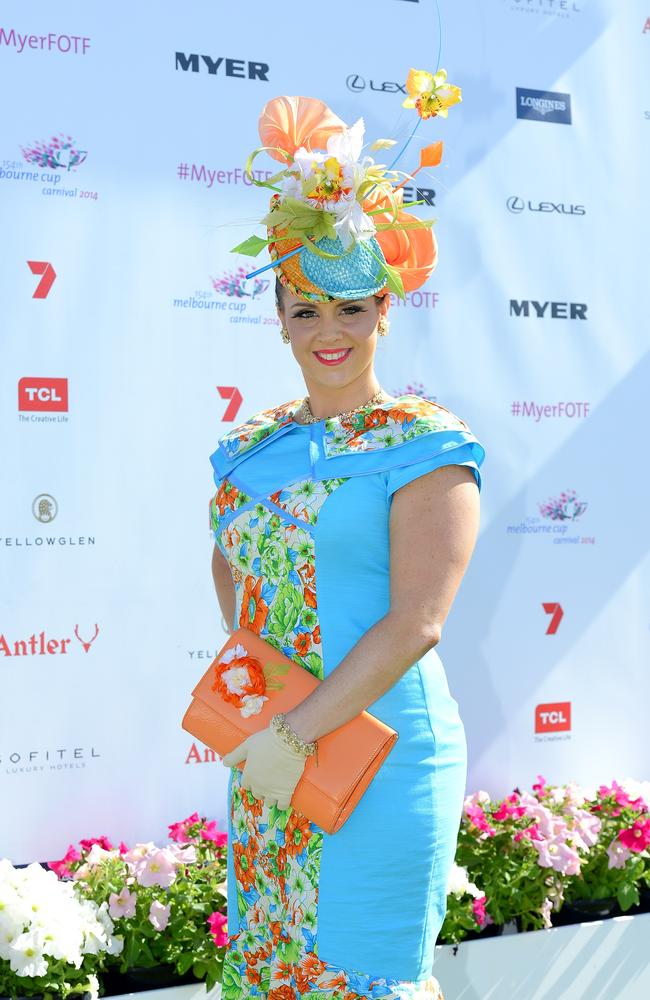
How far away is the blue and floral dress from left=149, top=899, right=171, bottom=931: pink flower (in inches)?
27.3

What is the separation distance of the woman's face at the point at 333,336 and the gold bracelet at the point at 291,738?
0.58 m

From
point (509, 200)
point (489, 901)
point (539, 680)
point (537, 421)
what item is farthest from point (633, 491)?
point (489, 901)

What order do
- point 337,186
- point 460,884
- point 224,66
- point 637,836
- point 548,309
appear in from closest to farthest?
point 337,186, point 460,884, point 224,66, point 637,836, point 548,309

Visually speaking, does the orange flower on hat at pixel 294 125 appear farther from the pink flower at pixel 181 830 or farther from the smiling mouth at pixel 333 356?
the pink flower at pixel 181 830

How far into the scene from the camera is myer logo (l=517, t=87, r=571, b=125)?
343cm

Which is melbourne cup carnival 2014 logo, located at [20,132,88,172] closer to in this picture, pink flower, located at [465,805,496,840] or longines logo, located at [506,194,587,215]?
longines logo, located at [506,194,587,215]

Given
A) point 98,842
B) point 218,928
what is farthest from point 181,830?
point 218,928

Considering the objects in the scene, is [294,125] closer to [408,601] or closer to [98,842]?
[408,601]

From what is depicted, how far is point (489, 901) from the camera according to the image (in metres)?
3.02

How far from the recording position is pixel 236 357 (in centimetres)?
310

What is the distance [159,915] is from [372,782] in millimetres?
1039

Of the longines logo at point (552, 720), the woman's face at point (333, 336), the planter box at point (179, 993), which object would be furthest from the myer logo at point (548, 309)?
the planter box at point (179, 993)

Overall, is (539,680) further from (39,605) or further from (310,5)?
(310,5)

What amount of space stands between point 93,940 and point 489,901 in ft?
3.43
